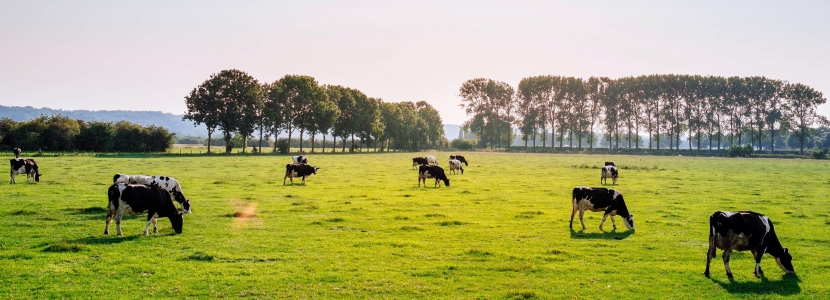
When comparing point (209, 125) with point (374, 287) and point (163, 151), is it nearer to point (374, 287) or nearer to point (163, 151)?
point (163, 151)

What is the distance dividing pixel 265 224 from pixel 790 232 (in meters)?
18.7

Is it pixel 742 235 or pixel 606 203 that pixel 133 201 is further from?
pixel 742 235

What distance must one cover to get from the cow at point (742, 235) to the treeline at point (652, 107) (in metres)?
128

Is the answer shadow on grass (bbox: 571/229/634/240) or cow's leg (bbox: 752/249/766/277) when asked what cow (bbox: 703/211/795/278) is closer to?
cow's leg (bbox: 752/249/766/277)

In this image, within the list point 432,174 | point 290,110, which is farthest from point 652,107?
point 432,174

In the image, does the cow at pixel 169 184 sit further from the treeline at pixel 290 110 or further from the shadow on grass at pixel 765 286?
the treeline at pixel 290 110

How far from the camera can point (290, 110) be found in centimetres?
10175

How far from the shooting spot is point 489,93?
504 feet

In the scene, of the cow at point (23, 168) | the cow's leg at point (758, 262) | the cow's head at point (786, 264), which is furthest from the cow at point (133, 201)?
the cow at point (23, 168)

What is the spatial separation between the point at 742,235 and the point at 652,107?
450 ft

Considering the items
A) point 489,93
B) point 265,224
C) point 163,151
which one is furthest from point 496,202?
point 489,93

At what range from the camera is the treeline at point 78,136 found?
7888 cm

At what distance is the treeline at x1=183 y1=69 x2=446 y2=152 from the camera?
8988 centimetres

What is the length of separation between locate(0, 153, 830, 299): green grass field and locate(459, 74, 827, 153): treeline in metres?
117
